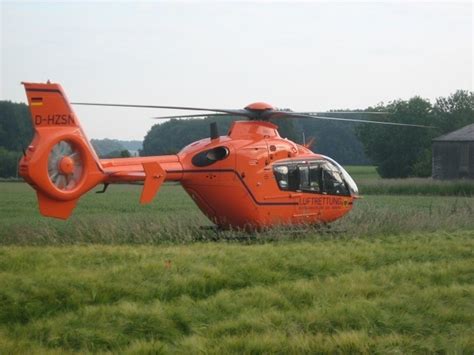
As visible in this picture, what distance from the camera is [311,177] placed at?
59.0 feet

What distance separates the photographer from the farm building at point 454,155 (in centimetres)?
5812

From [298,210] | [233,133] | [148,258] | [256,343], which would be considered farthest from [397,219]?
[256,343]

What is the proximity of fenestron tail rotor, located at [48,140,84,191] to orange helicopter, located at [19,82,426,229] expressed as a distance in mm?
20

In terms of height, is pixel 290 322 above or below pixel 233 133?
below

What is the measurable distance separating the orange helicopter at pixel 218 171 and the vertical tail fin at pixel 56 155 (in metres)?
0.02

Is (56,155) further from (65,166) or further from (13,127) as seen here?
(13,127)

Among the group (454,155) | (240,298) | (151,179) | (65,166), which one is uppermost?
(65,166)

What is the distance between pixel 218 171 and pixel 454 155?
151 feet

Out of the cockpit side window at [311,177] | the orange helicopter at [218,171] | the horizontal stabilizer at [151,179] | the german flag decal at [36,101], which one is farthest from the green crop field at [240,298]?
the cockpit side window at [311,177]

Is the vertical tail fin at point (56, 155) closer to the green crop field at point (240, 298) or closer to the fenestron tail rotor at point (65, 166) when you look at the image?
the fenestron tail rotor at point (65, 166)

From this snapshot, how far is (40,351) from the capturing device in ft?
25.2

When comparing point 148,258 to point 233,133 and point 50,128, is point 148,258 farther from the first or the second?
point 233,133

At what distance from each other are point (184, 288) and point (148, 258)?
1.72m

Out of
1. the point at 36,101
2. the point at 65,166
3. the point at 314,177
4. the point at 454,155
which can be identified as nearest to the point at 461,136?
the point at 454,155
